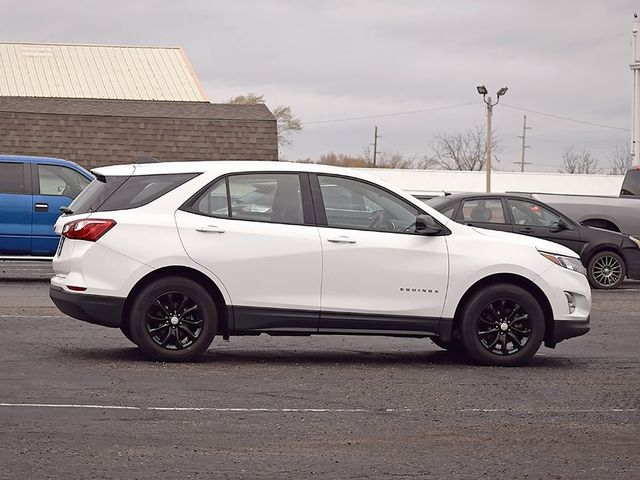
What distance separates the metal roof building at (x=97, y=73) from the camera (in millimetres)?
41125

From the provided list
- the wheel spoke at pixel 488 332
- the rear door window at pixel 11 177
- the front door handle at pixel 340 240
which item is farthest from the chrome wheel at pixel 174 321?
the rear door window at pixel 11 177

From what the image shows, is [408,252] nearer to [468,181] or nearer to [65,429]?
[65,429]

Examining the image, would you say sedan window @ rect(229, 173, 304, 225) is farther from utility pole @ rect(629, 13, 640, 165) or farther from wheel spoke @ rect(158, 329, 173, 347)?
utility pole @ rect(629, 13, 640, 165)

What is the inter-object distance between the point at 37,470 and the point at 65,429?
1125 mm

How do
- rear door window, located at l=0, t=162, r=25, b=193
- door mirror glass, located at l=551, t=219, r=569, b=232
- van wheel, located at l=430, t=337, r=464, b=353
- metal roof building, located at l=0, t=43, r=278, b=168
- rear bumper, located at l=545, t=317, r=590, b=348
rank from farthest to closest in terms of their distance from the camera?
metal roof building, located at l=0, t=43, r=278, b=168 → door mirror glass, located at l=551, t=219, r=569, b=232 → rear door window, located at l=0, t=162, r=25, b=193 → van wheel, located at l=430, t=337, r=464, b=353 → rear bumper, located at l=545, t=317, r=590, b=348

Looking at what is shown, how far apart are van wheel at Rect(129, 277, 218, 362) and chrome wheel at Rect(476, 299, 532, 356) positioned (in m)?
2.38

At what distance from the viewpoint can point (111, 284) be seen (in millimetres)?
10883

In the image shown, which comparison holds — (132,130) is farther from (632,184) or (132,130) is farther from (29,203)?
(29,203)

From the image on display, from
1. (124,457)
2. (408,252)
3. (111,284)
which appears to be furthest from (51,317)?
(124,457)

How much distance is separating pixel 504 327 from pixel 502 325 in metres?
0.03

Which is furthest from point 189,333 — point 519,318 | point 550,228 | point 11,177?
point 550,228

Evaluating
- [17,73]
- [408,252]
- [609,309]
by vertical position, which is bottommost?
[609,309]

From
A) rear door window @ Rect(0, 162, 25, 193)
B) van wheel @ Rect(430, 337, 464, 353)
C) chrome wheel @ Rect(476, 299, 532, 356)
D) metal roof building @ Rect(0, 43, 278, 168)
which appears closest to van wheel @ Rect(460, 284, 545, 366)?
chrome wheel @ Rect(476, 299, 532, 356)

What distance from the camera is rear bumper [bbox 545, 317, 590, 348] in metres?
11.5
